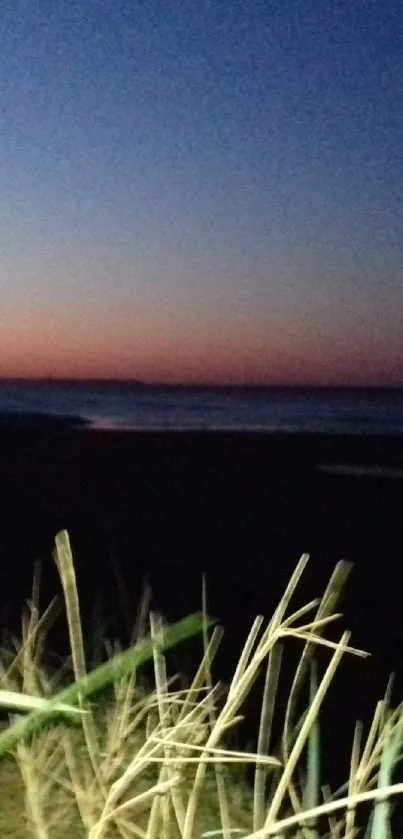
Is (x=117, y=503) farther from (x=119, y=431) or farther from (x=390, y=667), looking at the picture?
(x=119, y=431)

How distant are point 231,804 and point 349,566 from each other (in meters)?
2.10

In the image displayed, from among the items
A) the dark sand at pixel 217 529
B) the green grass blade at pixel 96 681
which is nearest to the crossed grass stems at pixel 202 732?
the green grass blade at pixel 96 681

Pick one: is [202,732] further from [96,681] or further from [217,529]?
[217,529]

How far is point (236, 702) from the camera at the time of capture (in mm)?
804

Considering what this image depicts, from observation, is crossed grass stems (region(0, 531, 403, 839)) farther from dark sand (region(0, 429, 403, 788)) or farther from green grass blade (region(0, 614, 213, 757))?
dark sand (region(0, 429, 403, 788))

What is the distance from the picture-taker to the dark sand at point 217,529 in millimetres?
7535

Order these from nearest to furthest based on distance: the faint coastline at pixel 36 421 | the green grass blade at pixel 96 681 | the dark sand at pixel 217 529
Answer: the green grass blade at pixel 96 681, the dark sand at pixel 217 529, the faint coastline at pixel 36 421

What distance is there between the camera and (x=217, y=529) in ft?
45.6

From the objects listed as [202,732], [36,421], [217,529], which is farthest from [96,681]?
[36,421]

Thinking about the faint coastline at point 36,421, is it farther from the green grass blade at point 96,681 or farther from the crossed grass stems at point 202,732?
the green grass blade at point 96,681

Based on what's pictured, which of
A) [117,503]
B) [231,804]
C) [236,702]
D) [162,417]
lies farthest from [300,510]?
[162,417]

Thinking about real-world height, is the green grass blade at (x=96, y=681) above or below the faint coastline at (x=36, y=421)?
above

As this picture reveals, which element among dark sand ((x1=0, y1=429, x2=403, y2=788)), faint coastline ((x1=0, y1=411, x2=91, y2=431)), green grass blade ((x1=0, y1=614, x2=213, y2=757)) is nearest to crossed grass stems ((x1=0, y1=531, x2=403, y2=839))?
green grass blade ((x1=0, y1=614, x2=213, y2=757))

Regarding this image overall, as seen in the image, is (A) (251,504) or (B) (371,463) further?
(B) (371,463)
